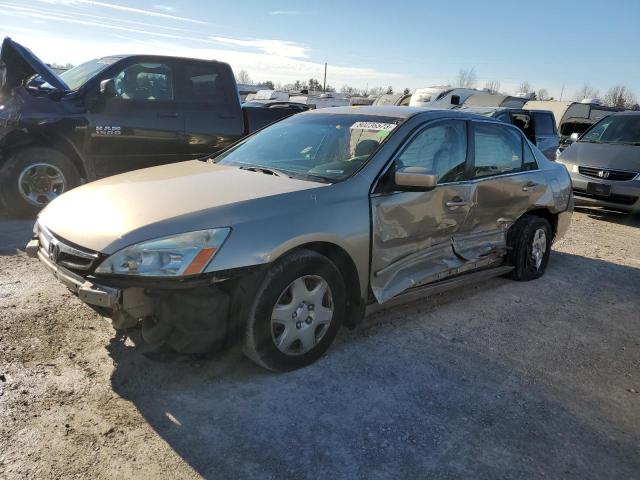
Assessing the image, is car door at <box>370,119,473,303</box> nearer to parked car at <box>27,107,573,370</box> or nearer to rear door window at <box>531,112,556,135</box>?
parked car at <box>27,107,573,370</box>

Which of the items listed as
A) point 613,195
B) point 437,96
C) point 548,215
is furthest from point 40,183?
point 437,96

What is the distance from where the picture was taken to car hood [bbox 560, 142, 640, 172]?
27.3ft

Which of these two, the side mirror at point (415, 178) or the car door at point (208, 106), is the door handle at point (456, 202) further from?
the car door at point (208, 106)

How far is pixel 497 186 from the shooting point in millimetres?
4430

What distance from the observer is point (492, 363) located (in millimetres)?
3395

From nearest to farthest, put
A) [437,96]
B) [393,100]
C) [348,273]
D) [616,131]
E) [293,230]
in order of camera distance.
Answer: [293,230], [348,273], [616,131], [437,96], [393,100]

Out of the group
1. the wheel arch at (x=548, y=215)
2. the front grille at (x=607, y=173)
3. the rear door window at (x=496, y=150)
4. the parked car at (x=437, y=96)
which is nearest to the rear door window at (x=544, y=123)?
the front grille at (x=607, y=173)

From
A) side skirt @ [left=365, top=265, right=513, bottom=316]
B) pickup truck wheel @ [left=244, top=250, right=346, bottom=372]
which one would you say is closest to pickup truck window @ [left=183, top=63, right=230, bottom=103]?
side skirt @ [left=365, top=265, right=513, bottom=316]

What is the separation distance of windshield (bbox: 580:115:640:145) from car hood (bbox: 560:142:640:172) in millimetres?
257

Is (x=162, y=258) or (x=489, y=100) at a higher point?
(x=489, y=100)

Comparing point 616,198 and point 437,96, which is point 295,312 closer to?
point 616,198

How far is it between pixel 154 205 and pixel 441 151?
224 cm

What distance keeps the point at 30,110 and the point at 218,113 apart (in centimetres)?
232

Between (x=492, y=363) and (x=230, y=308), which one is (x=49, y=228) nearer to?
(x=230, y=308)
